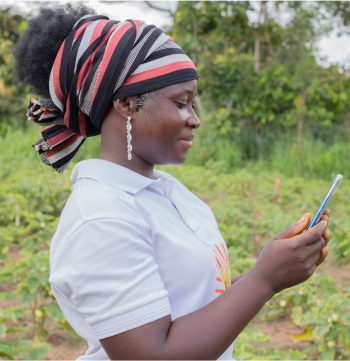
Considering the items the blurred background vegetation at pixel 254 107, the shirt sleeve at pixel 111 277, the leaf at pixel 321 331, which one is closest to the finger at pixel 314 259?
the shirt sleeve at pixel 111 277

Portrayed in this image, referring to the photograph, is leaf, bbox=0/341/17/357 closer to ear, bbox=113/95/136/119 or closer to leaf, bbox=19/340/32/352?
leaf, bbox=19/340/32/352

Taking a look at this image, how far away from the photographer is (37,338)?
2451 millimetres

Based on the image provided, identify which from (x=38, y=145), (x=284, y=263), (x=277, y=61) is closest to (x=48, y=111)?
(x=38, y=145)

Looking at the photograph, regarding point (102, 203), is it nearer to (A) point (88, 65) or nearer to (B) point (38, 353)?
(A) point (88, 65)

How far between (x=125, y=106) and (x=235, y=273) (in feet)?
6.01

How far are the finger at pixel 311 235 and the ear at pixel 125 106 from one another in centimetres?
57

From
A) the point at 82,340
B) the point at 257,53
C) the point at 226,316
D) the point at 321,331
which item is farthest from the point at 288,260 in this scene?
the point at 257,53

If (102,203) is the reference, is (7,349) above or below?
below

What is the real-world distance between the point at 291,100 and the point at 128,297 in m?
9.62

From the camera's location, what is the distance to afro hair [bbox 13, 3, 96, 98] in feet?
4.02

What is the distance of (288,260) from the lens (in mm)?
978

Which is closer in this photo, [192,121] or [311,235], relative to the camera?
[311,235]

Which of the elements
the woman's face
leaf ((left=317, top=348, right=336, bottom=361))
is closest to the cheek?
the woman's face

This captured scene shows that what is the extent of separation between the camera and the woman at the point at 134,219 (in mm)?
875
